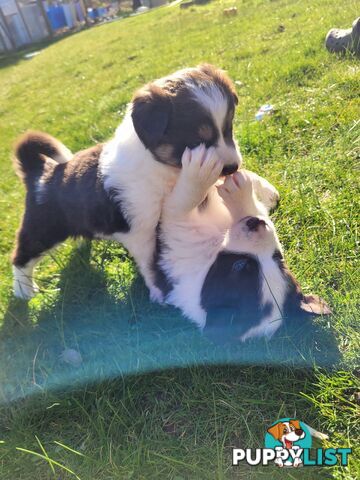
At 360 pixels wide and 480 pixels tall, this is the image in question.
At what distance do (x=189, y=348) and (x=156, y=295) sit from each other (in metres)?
0.51

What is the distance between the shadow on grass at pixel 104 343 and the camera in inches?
95.4

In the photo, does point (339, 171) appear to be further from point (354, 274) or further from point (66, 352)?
point (66, 352)

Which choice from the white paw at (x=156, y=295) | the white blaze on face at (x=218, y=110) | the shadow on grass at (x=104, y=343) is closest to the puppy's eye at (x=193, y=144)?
the white blaze on face at (x=218, y=110)

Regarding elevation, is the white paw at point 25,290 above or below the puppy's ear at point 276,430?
above

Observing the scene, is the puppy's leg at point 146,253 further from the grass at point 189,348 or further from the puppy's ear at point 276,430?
the puppy's ear at point 276,430

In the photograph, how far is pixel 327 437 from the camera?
200 cm

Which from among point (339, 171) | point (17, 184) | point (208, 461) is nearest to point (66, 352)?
point (208, 461)

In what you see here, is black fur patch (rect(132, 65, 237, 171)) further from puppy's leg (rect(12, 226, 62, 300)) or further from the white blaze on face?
puppy's leg (rect(12, 226, 62, 300))

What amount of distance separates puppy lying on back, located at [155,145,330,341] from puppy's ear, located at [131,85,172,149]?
0.24 meters

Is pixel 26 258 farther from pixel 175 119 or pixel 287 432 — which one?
pixel 287 432

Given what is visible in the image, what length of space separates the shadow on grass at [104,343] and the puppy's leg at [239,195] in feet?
2.72

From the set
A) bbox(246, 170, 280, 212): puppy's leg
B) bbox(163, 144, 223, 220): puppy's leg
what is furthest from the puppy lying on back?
bbox(246, 170, 280, 212): puppy's leg

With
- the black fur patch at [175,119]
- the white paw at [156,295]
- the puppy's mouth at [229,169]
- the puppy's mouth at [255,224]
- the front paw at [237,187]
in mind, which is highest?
the black fur patch at [175,119]

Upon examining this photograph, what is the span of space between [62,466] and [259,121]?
4.14 metres
